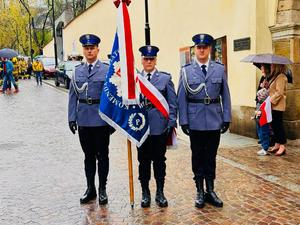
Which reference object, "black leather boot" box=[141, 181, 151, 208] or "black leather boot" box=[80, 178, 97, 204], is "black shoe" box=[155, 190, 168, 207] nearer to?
"black leather boot" box=[141, 181, 151, 208]

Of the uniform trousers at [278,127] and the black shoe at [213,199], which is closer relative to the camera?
the black shoe at [213,199]

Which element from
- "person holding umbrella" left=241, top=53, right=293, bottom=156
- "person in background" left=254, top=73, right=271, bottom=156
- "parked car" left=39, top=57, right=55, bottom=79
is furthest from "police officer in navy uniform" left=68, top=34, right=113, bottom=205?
"parked car" left=39, top=57, right=55, bottom=79

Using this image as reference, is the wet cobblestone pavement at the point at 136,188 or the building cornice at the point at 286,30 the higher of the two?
the building cornice at the point at 286,30

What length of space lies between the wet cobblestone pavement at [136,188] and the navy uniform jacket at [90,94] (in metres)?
1.02

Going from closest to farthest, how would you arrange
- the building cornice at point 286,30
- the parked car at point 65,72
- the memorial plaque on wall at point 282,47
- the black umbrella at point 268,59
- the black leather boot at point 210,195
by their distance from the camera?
the black leather boot at point 210,195
the black umbrella at point 268,59
the building cornice at point 286,30
the memorial plaque on wall at point 282,47
the parked car at point 65,72

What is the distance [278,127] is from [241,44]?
2.26 meters

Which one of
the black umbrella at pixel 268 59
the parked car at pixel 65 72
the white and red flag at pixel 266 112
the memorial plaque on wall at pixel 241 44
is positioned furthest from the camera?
the parked car at pixel 65 72

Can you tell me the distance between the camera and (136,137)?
5.06m

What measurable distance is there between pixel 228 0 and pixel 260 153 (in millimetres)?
3878

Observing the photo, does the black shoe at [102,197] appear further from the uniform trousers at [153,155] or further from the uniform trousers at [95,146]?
the uniform trousers at [153,155]

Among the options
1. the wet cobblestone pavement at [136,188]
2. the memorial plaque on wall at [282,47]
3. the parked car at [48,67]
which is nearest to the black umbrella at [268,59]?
the memorial plaque on wall at [282,47]

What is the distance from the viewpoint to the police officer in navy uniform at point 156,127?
5.11 m

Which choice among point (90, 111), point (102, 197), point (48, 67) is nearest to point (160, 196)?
point (102, 197)

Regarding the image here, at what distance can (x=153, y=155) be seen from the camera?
5277 millimetres
